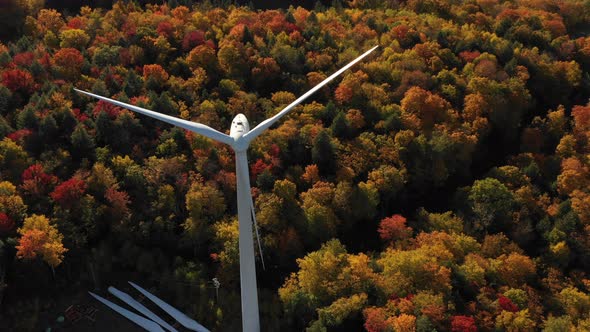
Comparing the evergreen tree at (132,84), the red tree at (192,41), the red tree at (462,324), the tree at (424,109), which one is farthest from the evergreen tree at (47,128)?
the red tree at (462,324)

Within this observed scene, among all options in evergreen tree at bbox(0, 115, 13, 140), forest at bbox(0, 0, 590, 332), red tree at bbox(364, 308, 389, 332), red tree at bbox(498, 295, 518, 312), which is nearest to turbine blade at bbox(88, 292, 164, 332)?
forest at bbox(0, 0, 590, 332)

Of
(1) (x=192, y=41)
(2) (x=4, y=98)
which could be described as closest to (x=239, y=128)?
(2) (x=4, y=98)

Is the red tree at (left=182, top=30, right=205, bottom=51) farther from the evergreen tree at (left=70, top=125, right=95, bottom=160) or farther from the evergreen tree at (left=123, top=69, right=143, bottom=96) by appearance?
the evergreen tree at (left=70, top=125, right=95, bottom=160)

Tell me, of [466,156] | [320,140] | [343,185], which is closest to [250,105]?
[320,140]

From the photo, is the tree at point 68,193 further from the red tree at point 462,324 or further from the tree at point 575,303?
the tree at point 575,303

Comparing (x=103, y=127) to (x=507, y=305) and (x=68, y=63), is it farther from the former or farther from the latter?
(x=507, y=305)
